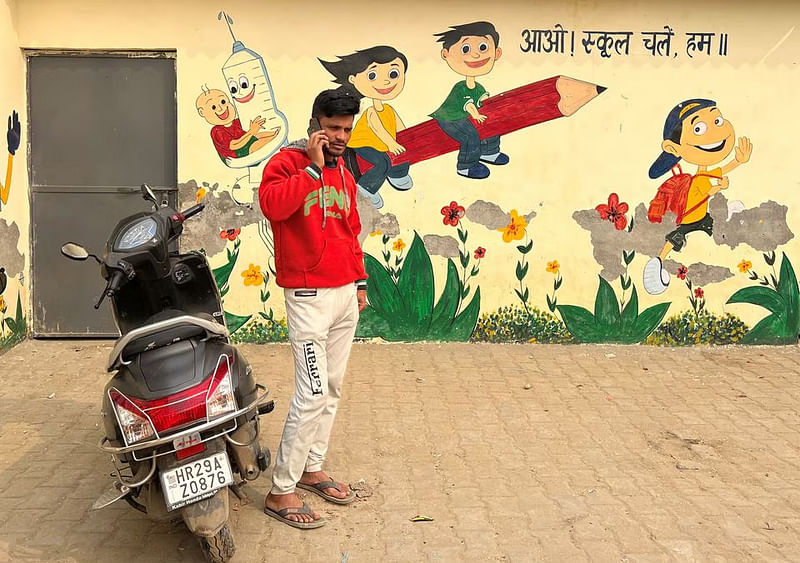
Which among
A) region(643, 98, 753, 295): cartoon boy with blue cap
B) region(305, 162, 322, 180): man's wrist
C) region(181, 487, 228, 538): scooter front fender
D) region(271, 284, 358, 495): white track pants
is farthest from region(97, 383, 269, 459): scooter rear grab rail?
region(643, 98, 753, 295): cartoon boy with blue cap

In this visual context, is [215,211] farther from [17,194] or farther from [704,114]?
[704,114]

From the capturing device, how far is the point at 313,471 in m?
4.11

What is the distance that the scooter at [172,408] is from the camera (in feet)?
10.3

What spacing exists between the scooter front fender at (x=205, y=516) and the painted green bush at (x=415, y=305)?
379 cm

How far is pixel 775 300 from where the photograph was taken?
7051 mm

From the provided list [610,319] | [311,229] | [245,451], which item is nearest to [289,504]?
[245,451]

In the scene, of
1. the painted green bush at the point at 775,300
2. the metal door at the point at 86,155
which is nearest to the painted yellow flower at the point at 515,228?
the painted green bush at the point at 775,300

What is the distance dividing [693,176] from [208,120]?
13.4ft

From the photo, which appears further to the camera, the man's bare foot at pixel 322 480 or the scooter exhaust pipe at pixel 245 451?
the man's bare foot at pixel 322 480

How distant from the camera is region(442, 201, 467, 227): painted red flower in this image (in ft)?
22.7

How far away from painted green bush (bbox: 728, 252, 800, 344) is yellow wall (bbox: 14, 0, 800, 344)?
82mm

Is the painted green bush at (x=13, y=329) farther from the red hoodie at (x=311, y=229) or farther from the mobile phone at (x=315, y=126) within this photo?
the mobile phone at (x=315, y=126)

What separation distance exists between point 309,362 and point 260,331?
3.33 metres

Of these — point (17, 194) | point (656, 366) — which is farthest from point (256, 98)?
point (656, 366)
